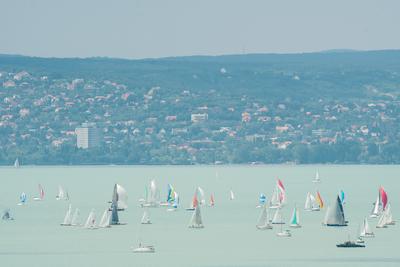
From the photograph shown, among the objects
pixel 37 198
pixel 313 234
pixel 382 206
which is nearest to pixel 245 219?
pixel 382 206

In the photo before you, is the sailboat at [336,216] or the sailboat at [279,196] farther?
the sailboat at [279,196]

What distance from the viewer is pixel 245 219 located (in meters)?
140

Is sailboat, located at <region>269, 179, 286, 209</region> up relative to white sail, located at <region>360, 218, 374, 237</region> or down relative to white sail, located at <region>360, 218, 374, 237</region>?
up

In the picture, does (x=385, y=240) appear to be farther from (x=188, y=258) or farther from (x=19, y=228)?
(x=19, y=228)

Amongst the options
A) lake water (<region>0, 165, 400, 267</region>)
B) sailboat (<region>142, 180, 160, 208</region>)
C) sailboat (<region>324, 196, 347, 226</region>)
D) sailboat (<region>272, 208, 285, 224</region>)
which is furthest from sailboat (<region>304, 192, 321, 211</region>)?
sailboat (<region>324, 196, 347, 226</region>)

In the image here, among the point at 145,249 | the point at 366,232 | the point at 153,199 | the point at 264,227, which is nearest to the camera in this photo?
the point at 145,249

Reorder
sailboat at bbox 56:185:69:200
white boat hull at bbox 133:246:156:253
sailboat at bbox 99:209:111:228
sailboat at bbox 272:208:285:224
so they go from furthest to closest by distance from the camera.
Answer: sailboat at bbox 56:185:69:200
sailboat at bbox 272:208:285:224
sailboat at bbox 99:209:111:228
white boat hull at bbox 133:246:156:253

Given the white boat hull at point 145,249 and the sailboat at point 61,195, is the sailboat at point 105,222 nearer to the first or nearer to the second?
the white boat hull at point 145,249

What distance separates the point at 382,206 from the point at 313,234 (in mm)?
17596

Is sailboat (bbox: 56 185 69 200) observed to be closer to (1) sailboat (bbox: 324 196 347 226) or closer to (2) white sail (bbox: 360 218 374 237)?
(1) sailboat (bbox: 324 196 347 226)

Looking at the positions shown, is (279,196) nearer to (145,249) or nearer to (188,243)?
(188,243)

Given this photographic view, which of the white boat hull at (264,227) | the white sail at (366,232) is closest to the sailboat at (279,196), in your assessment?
the white boat hull at (264,227)

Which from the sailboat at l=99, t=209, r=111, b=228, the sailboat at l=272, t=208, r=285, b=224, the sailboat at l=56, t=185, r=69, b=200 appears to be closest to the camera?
the sailboat at l=99, t=209, r=111, b=228

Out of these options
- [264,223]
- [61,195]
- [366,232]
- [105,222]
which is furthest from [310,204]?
[61,195]
